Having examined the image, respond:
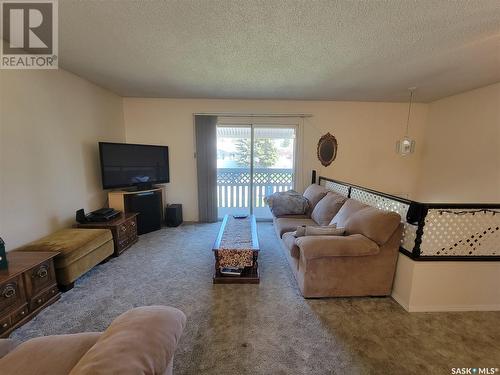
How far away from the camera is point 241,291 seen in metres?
2.23

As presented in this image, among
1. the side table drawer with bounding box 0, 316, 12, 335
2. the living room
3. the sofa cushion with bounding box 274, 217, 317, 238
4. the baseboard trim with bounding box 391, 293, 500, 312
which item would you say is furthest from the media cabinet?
the baseboard trim with bounding box 391, 293, 500, 312

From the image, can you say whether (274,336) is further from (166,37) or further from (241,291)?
(166,37)

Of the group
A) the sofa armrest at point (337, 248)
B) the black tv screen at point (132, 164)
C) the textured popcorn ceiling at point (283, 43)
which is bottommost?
the sofa armrest at point (337, 248)

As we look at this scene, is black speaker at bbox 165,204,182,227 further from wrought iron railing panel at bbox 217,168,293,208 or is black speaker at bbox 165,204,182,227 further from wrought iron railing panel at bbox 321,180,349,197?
wrought iron railing panel at bbox 321,180,349,197

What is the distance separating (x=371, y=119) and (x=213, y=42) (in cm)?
349

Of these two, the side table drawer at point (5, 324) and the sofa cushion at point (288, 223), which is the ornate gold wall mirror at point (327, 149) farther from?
the side table drawer at point (5, 324)

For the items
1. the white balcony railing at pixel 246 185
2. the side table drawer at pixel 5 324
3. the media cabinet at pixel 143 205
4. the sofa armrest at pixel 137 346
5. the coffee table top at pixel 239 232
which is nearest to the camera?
the sofa armrest at pixel 137 346

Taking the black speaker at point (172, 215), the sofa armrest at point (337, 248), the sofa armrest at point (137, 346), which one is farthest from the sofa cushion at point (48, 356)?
the black speaker at point (172, 215)

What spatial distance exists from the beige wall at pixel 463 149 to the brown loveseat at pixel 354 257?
233 cm

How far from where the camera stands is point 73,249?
219 centimetres

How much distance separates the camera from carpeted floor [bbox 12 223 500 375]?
147 cm

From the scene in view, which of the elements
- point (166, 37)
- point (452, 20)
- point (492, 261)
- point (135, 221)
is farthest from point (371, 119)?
point (135, 221)

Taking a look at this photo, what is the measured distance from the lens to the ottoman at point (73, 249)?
2135 mm

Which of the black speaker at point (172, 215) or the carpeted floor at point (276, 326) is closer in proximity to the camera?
the carpeted floor at point (276, 326)
